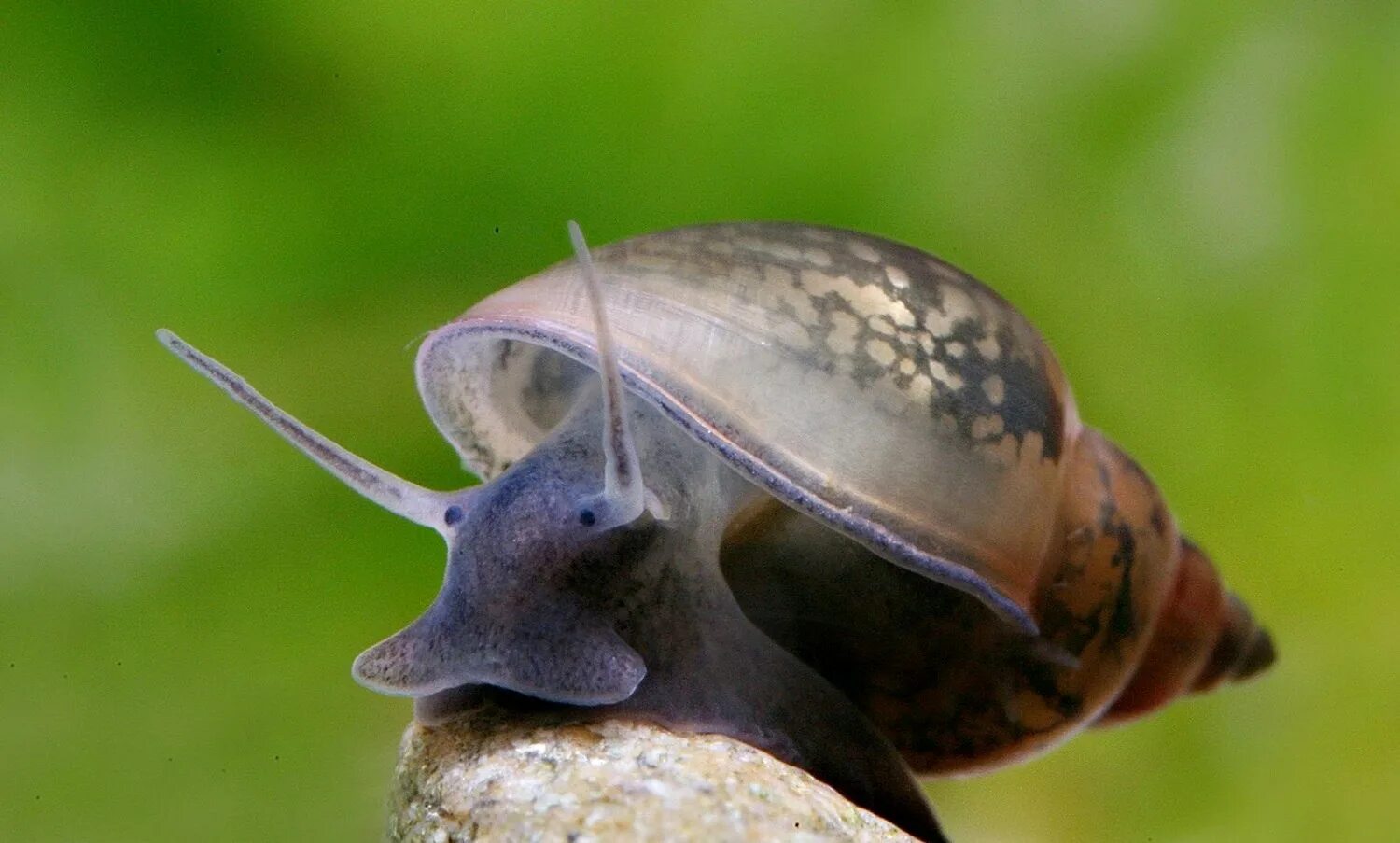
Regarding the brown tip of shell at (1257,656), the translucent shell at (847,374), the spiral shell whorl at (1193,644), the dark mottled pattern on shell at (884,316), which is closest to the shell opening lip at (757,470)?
the translucent shell at (847,374)

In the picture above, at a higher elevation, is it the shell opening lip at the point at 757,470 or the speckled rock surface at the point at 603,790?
the shell opening lip at the point at 757,470

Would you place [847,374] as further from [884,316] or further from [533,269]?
[533,269]

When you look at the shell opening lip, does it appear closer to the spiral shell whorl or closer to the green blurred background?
the spiral shell whorl

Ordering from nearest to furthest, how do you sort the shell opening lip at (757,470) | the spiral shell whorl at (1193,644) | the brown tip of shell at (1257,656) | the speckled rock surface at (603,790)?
the speckled rock surface at (603,790) → the shell opening lip at (757,470) → the spiral shell whorl at (1193,644) → the brown tip of shell at (1257,656)

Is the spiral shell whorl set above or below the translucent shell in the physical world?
below

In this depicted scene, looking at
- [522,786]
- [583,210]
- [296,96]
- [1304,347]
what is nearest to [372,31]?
[296,96]

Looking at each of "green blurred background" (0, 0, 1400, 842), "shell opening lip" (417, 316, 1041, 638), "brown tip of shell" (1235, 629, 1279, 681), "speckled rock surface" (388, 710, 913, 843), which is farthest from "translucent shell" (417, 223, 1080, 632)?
"green blurred background" (0, 0, 1400, 842)

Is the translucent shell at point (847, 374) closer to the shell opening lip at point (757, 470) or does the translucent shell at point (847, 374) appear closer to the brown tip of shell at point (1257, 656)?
the shell opening lip at point (757, 470)
